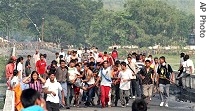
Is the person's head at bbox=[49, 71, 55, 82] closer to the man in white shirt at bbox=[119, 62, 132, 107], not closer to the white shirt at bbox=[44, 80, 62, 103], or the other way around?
the white shirt at bbox=[44, 80, 62, 103]

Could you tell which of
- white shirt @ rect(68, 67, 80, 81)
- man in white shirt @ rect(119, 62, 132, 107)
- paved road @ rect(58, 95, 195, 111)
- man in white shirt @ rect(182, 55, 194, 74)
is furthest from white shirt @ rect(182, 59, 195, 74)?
white shirt @ rect(68, 67, 80, 81)

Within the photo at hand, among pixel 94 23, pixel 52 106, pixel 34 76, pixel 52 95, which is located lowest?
pixel 52 106

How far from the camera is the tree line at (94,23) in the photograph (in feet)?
374

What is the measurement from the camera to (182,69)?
21.8 meters

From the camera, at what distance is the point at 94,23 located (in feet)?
415

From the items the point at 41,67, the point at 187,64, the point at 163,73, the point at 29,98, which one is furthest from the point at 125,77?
the point at 29,98

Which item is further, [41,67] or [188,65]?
[41,67]

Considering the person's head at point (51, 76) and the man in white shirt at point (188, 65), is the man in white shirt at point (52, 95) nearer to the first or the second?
the person's head at point (51, 76)

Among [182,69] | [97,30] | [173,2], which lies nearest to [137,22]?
[97,30]

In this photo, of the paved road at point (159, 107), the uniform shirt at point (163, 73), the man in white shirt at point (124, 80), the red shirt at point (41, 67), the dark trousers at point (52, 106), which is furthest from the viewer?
A: the red shirt at point (41, 67)

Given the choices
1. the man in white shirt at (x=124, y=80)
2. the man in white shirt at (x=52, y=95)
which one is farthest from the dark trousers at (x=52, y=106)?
the man in white shirt at (x=124, y=80)

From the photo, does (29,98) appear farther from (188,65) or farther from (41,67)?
(41,67)

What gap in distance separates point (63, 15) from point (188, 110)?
113407mm
